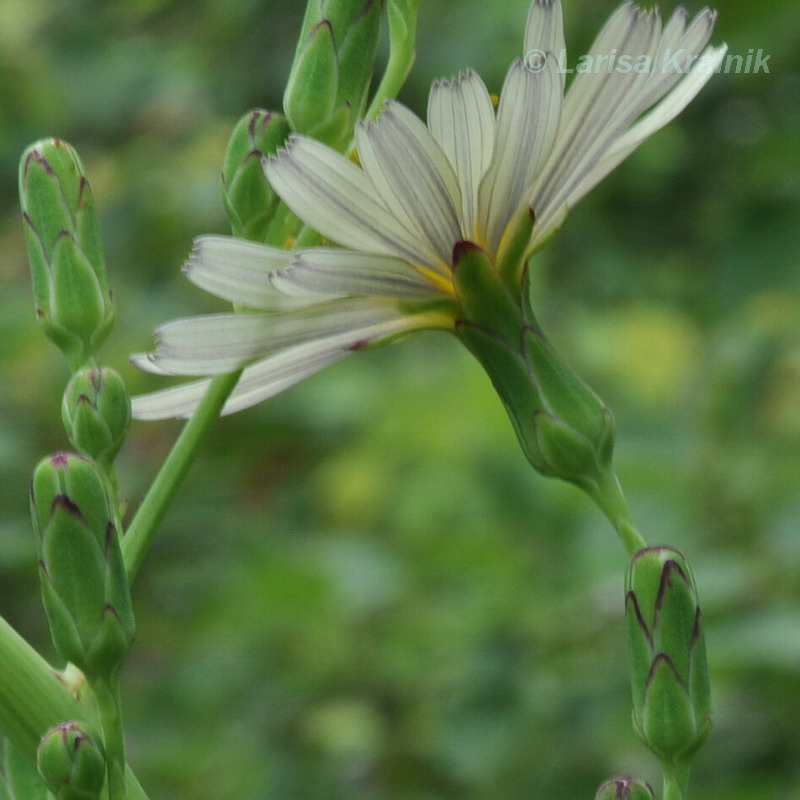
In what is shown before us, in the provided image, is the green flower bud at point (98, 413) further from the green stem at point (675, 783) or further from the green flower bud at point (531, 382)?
the green stem at point (675, 783)

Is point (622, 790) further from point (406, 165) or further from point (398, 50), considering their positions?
point (398, 50)

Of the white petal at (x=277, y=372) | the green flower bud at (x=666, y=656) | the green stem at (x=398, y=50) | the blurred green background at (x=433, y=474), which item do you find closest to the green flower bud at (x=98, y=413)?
the white petal at (x=277, y=372)

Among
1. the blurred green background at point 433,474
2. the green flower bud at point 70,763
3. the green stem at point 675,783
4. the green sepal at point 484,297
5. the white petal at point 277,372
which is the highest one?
the white petal at point 277,372

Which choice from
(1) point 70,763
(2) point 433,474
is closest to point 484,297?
(1) point 70,763

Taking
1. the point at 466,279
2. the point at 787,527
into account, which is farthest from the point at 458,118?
the point at 787,527

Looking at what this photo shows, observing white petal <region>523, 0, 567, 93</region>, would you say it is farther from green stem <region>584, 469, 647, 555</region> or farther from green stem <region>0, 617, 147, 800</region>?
green stem <region>0, 617, 147, 800</region>
